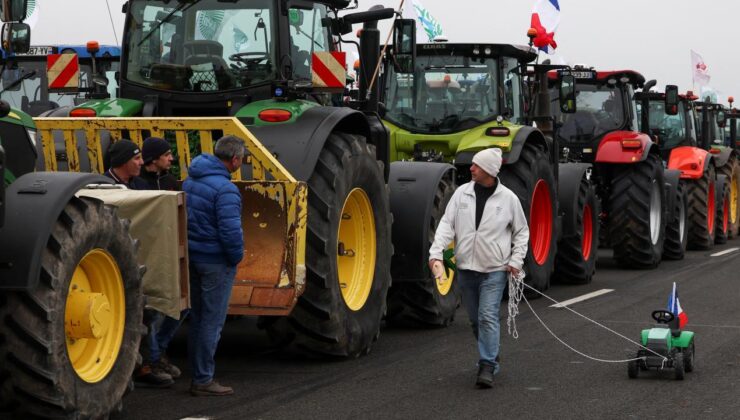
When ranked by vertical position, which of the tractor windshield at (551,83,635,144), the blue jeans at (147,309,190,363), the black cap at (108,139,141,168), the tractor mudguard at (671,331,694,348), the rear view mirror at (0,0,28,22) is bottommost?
the tractor mudguard at (671,331,694,348)

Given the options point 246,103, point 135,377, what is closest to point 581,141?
point 246,103

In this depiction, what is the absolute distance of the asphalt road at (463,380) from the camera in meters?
8.05

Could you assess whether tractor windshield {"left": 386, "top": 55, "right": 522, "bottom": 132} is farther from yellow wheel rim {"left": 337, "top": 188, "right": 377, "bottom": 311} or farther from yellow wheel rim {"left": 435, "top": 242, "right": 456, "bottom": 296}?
yellow wheel rim {"left": 337, "top": 188, "right": 377, "bottom": 311}

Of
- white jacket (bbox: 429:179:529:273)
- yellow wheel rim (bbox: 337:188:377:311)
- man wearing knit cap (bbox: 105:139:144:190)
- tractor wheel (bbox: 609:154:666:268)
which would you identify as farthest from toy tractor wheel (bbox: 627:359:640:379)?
tractor wheel (bbox: 609:154:666:268)

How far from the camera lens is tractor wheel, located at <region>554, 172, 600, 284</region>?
1620 centimetres

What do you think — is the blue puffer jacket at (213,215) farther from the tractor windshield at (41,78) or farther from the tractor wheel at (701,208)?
the tractor wheel at (701,208)

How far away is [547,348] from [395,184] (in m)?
2.19

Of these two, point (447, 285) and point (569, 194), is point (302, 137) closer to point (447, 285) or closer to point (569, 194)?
point (447, 285)

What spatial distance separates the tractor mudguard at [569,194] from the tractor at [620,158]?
4.43 ft

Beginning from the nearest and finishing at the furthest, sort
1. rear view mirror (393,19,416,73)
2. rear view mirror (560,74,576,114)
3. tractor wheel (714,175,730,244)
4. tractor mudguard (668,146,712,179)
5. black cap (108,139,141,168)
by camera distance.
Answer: black cap (108,139,141,168)
rear view mirror (393,19,416,73)
rear view mirror (560,74,576,114)
tractor mudguard (668,146,712,179)
tractor wheel (714,175,730,244)

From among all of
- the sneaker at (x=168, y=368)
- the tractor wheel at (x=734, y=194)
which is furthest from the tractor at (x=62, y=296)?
the tractor wheel at (x=734, y=194)

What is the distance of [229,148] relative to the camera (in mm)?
8391

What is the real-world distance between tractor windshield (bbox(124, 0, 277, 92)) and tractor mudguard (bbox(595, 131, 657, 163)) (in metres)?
8.46

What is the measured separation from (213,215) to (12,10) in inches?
82.7
